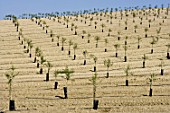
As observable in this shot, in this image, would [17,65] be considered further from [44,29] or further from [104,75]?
[44,29]

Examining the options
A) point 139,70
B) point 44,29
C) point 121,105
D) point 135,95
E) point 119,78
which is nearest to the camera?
point 121,105

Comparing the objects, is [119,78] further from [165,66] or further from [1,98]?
[1,98]

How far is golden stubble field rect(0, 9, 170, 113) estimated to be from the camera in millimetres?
31016

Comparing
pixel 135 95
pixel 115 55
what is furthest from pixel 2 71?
pixel 135 95

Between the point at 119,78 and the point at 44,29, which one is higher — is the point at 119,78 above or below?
below

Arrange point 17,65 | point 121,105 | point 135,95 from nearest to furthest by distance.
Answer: point 121,105 < point 135,95 < point 17,65

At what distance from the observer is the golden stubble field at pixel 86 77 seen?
31.0 m

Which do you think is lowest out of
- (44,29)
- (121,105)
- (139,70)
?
(121,105)

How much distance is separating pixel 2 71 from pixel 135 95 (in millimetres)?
21022

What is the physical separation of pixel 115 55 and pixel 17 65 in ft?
48.6

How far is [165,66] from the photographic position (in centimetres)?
4628

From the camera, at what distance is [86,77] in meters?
42.2

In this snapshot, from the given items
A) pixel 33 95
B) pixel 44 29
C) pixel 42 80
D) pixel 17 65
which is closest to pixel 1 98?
pixel 33 95

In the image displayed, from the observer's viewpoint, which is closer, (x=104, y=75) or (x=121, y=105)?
(x=121, y=105)
